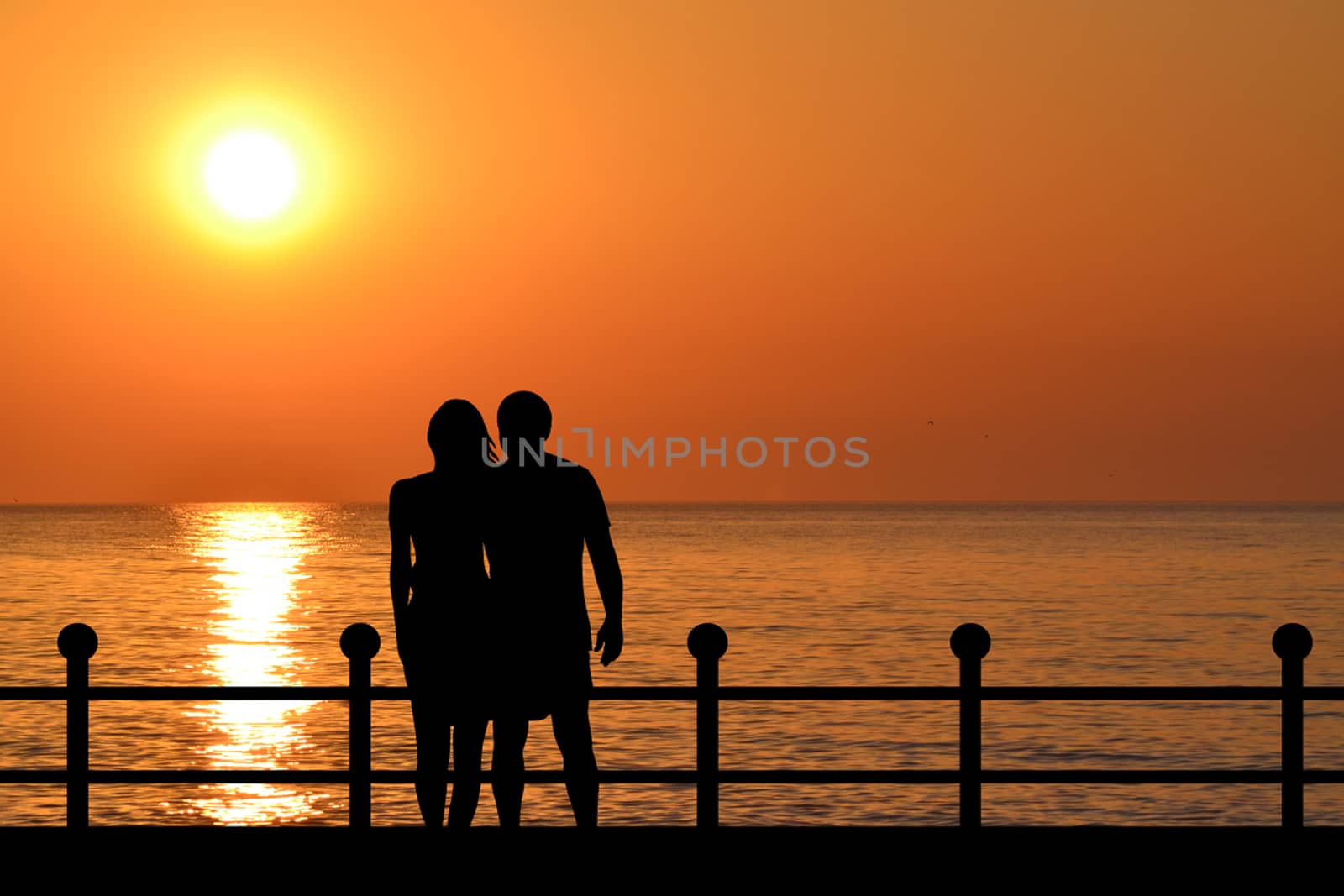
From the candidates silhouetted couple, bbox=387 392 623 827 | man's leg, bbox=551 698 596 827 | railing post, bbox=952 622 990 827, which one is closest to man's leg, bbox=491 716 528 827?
silhouetted couple, bbox=387 392 623 827

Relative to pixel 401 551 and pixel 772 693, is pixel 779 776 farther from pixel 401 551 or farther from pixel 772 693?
pixel 401 551

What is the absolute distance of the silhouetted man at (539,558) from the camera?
28.4 ft

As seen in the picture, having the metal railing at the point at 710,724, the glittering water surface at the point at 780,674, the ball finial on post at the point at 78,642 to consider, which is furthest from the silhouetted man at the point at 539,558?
the glittering water surface at the point at 780,674

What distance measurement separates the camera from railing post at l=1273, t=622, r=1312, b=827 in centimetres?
982

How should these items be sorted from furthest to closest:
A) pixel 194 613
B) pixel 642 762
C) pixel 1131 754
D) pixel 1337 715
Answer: pixel 194 613 < pixel 1337 715 < pixel 1131 754 < pixel 642 762

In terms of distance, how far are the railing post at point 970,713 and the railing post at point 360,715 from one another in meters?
3.07

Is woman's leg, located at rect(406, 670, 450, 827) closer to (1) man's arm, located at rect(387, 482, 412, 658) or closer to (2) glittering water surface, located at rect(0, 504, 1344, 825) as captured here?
(1) man's arm, located at rect(387, 482, 412, 658)

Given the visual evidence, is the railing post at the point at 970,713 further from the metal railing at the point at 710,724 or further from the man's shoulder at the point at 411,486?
the man's shoulder at the point at 411,486

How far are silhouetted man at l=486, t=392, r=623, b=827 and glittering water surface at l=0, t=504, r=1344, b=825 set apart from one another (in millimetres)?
12378

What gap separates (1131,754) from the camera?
91.4ft

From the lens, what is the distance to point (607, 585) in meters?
8.59
